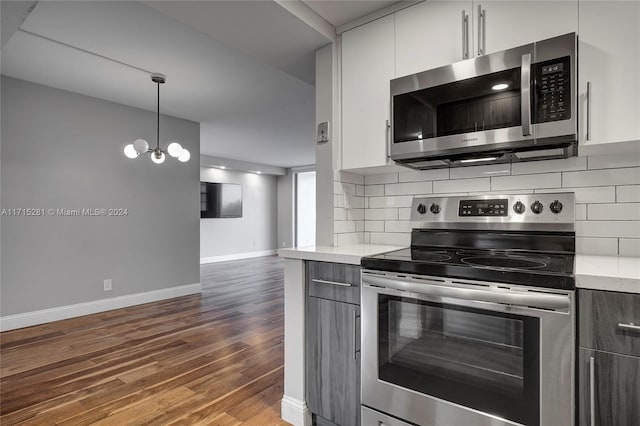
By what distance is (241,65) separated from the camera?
3209mm

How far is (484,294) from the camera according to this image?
1.23 meters

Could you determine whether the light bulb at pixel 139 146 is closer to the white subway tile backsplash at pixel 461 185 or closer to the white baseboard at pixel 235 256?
the white subway tile backsplash at pixel 461 185

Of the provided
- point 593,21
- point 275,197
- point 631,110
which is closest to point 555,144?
point 631,110

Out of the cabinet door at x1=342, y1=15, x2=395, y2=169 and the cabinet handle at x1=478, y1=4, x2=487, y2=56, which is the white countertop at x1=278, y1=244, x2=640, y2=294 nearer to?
the cabinet door at x1=342, y1=15, x2=395, y2=169

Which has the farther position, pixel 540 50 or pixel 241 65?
pixel 241 65

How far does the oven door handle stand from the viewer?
3.67 ft

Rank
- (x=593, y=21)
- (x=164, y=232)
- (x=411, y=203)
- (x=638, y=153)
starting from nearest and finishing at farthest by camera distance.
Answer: (x=593, y=21)
(x=638, y=153)
(x=411, y=203)
(x=164, y=232)

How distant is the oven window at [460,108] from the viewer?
1.56 m

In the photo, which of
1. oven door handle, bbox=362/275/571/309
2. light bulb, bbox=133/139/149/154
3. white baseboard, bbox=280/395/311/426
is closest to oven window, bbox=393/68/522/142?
oven door handle, bbox=362/275/571/309

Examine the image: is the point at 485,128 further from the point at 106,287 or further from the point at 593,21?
the point at 106,287

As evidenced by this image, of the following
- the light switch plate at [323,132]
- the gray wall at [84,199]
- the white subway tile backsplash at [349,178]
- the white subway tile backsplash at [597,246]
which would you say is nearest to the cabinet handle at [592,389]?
the white subway tile backsplash at [597,246]

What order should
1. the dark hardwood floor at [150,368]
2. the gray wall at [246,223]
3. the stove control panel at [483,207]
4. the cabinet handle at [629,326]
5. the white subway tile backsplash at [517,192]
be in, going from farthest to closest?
the gray wall at [246,223], the dark hardwood floor at [150,368], the stove control panel at [483,207], the white subway tile backsplash at [517,192], the cabinet handle at [629,326]

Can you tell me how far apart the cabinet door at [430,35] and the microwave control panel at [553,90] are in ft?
1.21

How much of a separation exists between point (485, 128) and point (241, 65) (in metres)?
2.40
